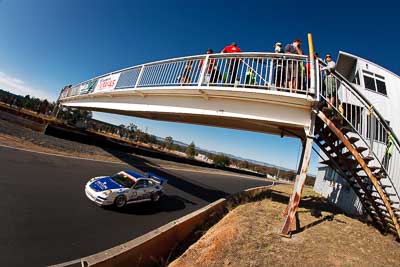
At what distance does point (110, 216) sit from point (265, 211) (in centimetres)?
557

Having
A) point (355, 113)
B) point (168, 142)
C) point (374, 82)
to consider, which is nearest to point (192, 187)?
point (355, 113)

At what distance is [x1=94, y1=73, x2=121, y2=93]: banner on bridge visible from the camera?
13.6 metres

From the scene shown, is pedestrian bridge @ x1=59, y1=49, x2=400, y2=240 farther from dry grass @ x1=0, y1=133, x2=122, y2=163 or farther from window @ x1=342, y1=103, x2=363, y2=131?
dry grass @ x1=0, y1=133, x2=122, y2=163

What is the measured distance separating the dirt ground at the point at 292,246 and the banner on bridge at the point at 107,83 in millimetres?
10227

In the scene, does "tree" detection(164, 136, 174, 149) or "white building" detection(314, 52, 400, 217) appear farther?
"tree" detection(164, 136, 174, 149)

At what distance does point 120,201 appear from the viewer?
8938 mm

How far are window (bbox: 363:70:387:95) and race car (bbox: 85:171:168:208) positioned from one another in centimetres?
1123

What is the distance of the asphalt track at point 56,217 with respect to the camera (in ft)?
16.3

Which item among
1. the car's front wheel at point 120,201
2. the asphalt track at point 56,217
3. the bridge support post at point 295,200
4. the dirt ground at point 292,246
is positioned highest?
the bridge support post at point 295,200

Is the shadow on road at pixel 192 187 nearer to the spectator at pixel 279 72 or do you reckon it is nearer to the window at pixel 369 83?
the spectator at pixel 279 72

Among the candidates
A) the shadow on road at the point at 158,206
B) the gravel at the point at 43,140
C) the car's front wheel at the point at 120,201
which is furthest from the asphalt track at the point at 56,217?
the gravel at the point at 43,140

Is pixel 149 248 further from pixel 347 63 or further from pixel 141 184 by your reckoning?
pixel 347 63

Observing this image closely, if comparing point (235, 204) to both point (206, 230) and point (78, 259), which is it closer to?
point (206, 230)

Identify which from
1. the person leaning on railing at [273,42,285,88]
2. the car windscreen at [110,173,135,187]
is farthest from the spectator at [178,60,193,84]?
the car windscreen at [110,173,135,187]
